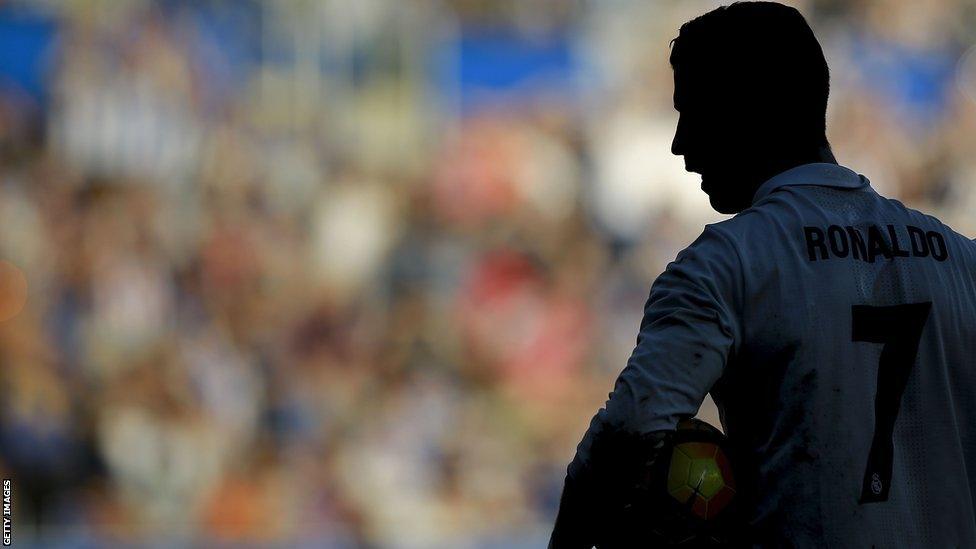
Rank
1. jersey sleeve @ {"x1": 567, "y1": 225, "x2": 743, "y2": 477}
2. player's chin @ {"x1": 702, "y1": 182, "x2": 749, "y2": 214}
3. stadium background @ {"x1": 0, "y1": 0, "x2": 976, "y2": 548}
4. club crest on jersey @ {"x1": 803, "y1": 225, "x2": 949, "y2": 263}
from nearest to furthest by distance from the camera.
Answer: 1. jersey sleeve @ {"x1": 567, "y1": 225, "x2": 743, "y2": 477}
2. club crest on jersey @ {"x1": 803, "y1": 225, "x2": 949, "y2": 263}
3. player's chin @ {"x1": 702, "y1": 182, "x2": 749, "y2": 214}
4. stadium background @ {"x1": 0, "y1": 0, "x2": 976, "y2": 548}

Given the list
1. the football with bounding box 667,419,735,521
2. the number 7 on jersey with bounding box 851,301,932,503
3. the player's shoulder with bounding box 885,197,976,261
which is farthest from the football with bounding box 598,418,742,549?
the player's shoulder with bounding box 885,197,976,261

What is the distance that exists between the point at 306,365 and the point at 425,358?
0.70 m

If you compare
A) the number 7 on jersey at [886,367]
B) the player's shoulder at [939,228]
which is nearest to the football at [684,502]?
the number 7 on jersey at [886,367]

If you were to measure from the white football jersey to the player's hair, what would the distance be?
0.41 ft

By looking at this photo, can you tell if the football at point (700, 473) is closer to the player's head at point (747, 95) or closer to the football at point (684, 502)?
the football at point (684, 502)

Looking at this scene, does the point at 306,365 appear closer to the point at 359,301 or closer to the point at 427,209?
the point at 359,301

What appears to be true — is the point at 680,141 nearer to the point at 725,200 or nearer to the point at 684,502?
the point at 725,200

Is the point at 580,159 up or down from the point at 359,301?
up

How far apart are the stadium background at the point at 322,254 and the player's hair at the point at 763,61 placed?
17.5ft

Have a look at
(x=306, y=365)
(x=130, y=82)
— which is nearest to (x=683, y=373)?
(x=306, y=365)

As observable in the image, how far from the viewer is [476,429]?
7.00 m

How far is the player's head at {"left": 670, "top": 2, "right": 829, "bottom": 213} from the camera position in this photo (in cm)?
161

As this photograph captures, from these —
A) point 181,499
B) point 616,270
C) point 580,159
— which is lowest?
point 181,499

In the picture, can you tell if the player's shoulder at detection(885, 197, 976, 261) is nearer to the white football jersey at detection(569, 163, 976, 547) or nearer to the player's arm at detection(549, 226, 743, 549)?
the white football jersey at detection(569, 163, 976, 547)
